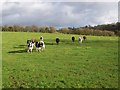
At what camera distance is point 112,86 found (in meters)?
16.5

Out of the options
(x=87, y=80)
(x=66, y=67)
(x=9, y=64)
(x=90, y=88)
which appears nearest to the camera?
(x=90, y=88)

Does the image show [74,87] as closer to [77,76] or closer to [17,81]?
[77,76]

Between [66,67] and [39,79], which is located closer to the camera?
[39,79]

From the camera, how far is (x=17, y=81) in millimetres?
16969

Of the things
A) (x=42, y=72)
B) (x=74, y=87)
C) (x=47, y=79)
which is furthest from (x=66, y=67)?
(x=74, y=87)

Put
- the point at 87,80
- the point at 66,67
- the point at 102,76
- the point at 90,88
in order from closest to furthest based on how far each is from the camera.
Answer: the point at 90,88 → the point at 87,80 → the point at 102,76 → the point at 66,67

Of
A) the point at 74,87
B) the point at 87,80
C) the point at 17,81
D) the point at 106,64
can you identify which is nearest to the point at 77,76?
the point at 87,80

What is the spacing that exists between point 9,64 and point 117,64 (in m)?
8.66

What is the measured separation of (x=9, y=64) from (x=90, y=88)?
899cm

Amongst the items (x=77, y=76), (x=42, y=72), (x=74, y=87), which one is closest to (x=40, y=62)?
(x=42, y=72)

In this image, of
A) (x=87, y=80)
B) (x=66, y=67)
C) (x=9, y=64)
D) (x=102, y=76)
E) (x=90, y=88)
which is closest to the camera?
(x=90, y=88)

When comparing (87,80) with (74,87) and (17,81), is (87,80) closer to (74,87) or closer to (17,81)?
(74,87)

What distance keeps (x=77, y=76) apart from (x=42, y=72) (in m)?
2.59

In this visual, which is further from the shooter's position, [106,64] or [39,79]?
[106,64]
